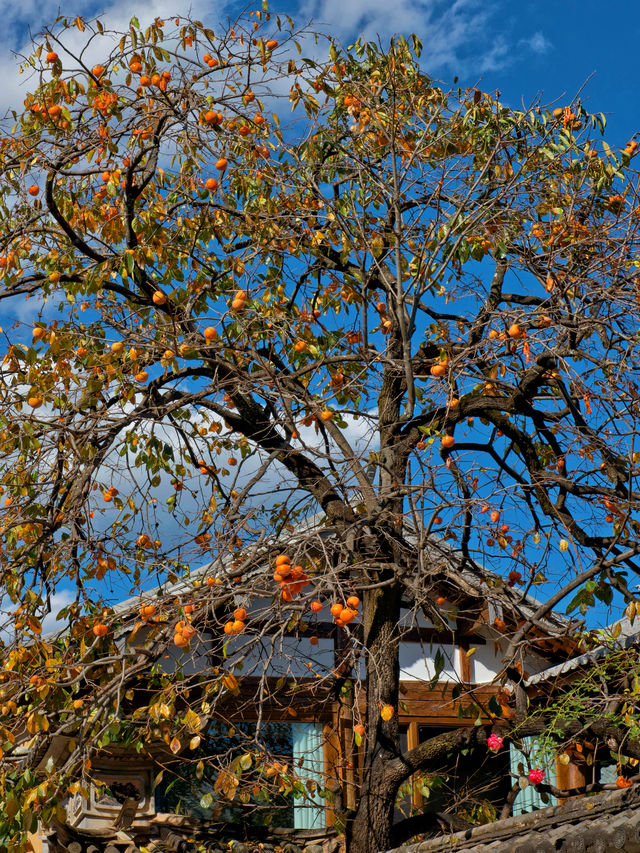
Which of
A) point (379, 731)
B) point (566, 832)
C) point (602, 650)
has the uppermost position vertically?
point (602, 650)

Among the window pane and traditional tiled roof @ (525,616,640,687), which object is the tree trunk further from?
the window pane

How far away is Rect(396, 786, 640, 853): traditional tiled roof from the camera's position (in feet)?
12.6

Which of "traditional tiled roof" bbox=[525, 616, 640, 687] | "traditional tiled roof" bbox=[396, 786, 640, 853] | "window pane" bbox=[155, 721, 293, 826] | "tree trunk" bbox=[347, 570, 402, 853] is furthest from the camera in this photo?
"window pane" bbox=[155, 721, 293, 826]

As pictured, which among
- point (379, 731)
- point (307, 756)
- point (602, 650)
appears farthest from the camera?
point (307, 756)

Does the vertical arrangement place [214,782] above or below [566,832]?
above

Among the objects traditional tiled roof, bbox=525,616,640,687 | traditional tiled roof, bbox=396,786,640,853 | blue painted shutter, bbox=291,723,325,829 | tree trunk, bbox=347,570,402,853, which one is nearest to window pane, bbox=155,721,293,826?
blue painted shutter, bbox=291,723,325,829

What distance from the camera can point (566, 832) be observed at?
4.22 metres

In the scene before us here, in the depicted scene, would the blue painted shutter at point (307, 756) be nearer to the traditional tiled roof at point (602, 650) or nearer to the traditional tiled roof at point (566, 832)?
the traditional tiled roof at point (602, 650)

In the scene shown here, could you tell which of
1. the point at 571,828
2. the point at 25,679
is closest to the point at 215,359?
the point at 25,679

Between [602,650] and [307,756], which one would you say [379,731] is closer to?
[602,650]

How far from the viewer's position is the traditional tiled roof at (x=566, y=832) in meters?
3.84

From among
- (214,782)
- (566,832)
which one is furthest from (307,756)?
(566,832)

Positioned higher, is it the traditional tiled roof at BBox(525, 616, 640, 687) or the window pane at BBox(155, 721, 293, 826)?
the traditional tiled roof at BBox(525, 616, 640, 687)

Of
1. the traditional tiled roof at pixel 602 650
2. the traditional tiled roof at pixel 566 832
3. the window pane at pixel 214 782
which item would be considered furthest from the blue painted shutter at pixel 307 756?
the traditional tiled roof at pixel 566 832
